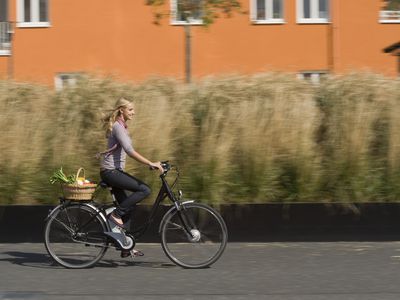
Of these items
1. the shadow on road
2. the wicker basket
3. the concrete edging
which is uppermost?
the wicker basket

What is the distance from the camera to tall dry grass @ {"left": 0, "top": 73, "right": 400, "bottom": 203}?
1056cm

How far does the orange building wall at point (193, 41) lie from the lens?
2297 centimetres

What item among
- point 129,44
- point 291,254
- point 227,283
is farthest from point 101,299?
point 129,44

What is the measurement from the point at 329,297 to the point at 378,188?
12.3 feet

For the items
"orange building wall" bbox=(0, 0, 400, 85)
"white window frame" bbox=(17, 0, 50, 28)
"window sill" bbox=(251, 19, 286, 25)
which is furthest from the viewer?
"white window frame" bbox=(17, 0, 50, 28)

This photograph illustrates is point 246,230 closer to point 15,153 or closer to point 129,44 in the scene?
point 15,153

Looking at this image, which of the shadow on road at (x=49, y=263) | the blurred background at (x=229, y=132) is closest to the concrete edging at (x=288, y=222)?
the blurred background at (x=229, y=132)

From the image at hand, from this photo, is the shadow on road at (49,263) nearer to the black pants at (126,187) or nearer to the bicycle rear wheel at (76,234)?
the bicycle rear wheel at (76,234)

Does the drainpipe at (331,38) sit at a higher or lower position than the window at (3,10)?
lower

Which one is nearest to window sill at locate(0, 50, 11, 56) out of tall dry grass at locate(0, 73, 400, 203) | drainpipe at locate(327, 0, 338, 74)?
drainpipe at locate(327, 0, 338, 74)

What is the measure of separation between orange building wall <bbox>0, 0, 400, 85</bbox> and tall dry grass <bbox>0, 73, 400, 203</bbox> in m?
11.4

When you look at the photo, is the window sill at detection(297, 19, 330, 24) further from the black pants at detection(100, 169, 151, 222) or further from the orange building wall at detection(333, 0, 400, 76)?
the black pants at detection(100, 169, 151, 222)

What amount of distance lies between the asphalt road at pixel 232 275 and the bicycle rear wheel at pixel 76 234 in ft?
0.52

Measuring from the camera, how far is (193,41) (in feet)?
75.5
